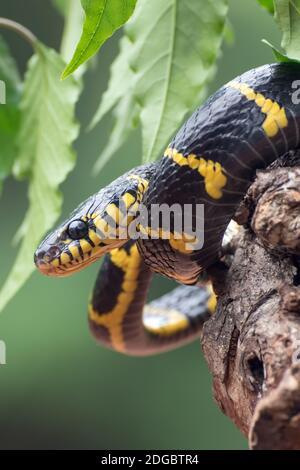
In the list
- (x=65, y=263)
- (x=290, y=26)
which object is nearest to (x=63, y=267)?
(x=65, y=263)

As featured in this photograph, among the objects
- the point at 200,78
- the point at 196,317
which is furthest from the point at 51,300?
the point at 200,78

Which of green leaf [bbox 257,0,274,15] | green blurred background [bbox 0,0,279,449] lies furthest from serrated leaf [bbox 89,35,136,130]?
green blurred background [bbox 0,0,279,449]

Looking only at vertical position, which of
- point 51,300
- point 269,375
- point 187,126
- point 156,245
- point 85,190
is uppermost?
point 85,190

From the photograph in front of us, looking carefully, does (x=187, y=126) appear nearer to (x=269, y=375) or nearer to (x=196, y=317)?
(x=269, y=375)

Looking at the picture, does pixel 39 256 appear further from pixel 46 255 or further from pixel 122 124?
pixel 122 124

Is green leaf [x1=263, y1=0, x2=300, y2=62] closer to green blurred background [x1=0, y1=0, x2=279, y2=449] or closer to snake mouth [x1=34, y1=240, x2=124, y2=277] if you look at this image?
snake mouth [x1=34, y1=240, x2=124, y2=277]

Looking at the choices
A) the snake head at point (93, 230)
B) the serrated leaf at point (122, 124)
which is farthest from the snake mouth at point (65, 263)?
the serrated leaf at point (122, 124)
